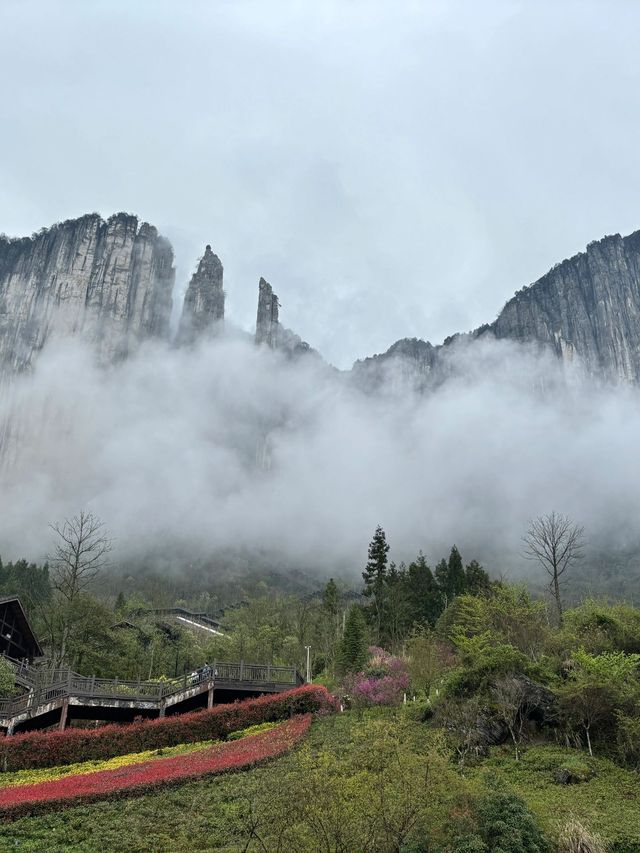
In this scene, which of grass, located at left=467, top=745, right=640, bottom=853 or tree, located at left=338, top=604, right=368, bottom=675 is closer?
grass, located at left=467, top=745, right=640, bottom=853

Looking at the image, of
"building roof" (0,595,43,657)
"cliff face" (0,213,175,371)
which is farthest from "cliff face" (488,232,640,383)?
"building roof" (0,595,43,657)

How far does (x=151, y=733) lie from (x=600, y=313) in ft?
623

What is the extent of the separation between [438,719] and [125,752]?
1363 centimetres

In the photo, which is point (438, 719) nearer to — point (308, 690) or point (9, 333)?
point (308, 690)

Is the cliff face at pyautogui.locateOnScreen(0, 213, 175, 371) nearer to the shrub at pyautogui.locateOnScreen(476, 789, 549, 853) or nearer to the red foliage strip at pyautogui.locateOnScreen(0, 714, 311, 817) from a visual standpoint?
the red foliage strip at pyautogui.locateOnScreen(0, 714, 311, 817)

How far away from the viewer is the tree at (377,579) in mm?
62941

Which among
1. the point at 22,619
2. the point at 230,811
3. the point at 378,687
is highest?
the point at 22,619

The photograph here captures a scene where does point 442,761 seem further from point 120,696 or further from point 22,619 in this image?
point 22,619

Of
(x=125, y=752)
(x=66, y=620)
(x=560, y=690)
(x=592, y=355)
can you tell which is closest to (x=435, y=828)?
(x=560, y=690)

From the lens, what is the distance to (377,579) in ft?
226

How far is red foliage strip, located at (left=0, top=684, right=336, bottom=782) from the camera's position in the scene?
89.5 ft

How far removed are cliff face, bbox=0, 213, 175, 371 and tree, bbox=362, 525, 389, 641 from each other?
139m

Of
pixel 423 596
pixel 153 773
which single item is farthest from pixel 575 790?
pixel 423 596

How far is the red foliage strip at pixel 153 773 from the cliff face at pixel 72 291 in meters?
175
